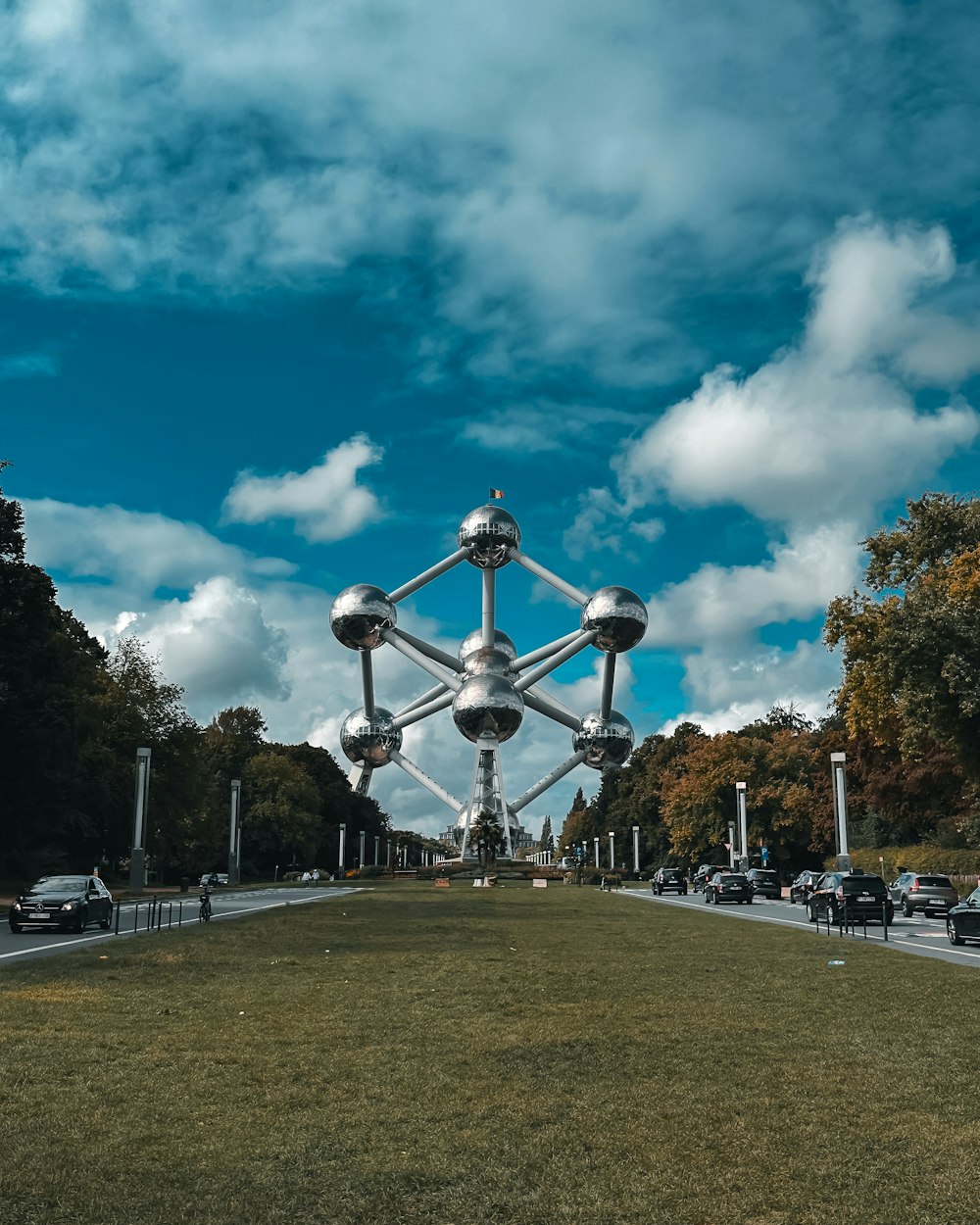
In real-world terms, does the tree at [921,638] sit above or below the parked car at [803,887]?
above

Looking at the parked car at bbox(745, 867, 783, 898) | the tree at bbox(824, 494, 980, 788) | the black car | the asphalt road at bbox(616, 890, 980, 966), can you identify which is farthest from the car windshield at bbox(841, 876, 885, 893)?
the parked car at bbox(745, 867, 783, 898)

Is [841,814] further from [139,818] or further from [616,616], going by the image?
[616,616]

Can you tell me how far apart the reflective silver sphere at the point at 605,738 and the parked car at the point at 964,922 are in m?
75.3

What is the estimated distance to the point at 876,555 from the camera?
48250 mm

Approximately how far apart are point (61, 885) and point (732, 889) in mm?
27644

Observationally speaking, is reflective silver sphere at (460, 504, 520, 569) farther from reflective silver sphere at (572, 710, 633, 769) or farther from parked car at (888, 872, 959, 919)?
parked car at (888, 872, 959, 919)

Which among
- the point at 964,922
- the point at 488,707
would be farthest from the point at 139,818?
the point at 488,707

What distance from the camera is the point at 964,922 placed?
987 inches

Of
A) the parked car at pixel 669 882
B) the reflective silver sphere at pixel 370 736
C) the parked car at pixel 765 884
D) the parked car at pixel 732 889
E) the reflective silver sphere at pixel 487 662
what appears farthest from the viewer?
the reflective silver sphere at pixel 370 736

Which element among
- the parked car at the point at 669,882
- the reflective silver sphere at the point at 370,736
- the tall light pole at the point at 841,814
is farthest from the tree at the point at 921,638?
the reflective silver sphere at the point at 370,736

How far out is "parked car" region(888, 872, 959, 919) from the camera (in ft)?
128

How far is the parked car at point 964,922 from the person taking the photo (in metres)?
24.9

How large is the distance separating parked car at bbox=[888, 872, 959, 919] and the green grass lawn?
2346 centimetres

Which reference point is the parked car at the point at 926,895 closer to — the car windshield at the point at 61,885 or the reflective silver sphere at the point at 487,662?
the car windshield at the point at 61,885
